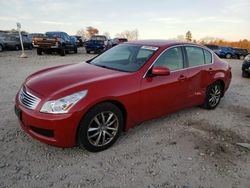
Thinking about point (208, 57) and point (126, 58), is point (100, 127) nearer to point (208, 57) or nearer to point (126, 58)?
point (126, 58)

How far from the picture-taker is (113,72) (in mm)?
3535

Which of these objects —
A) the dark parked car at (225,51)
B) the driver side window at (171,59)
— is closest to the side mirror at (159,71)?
the driver side window at (171,59)

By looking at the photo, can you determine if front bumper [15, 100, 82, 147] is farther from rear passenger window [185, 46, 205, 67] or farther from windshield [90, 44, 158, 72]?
rear passenger window [185, 46, 205, 67]

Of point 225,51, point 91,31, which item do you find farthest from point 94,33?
point 225,51

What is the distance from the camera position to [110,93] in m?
3.12

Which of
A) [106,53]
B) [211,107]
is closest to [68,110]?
[106,53]

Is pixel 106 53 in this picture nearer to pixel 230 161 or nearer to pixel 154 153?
pixel 154 153

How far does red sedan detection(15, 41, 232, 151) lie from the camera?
2.88 m

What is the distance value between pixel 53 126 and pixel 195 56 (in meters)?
3.22

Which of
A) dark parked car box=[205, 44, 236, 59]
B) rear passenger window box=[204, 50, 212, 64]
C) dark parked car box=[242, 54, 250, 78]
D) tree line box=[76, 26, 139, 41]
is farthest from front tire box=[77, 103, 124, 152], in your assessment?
tree line box=[76, 26, 139, 41]

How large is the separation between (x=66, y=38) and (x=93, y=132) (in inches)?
643

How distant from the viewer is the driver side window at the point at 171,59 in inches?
153

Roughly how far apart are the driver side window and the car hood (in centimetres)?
78

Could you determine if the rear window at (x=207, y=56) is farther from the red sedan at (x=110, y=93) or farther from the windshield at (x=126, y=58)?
the windshield at (x=126, y=58)
